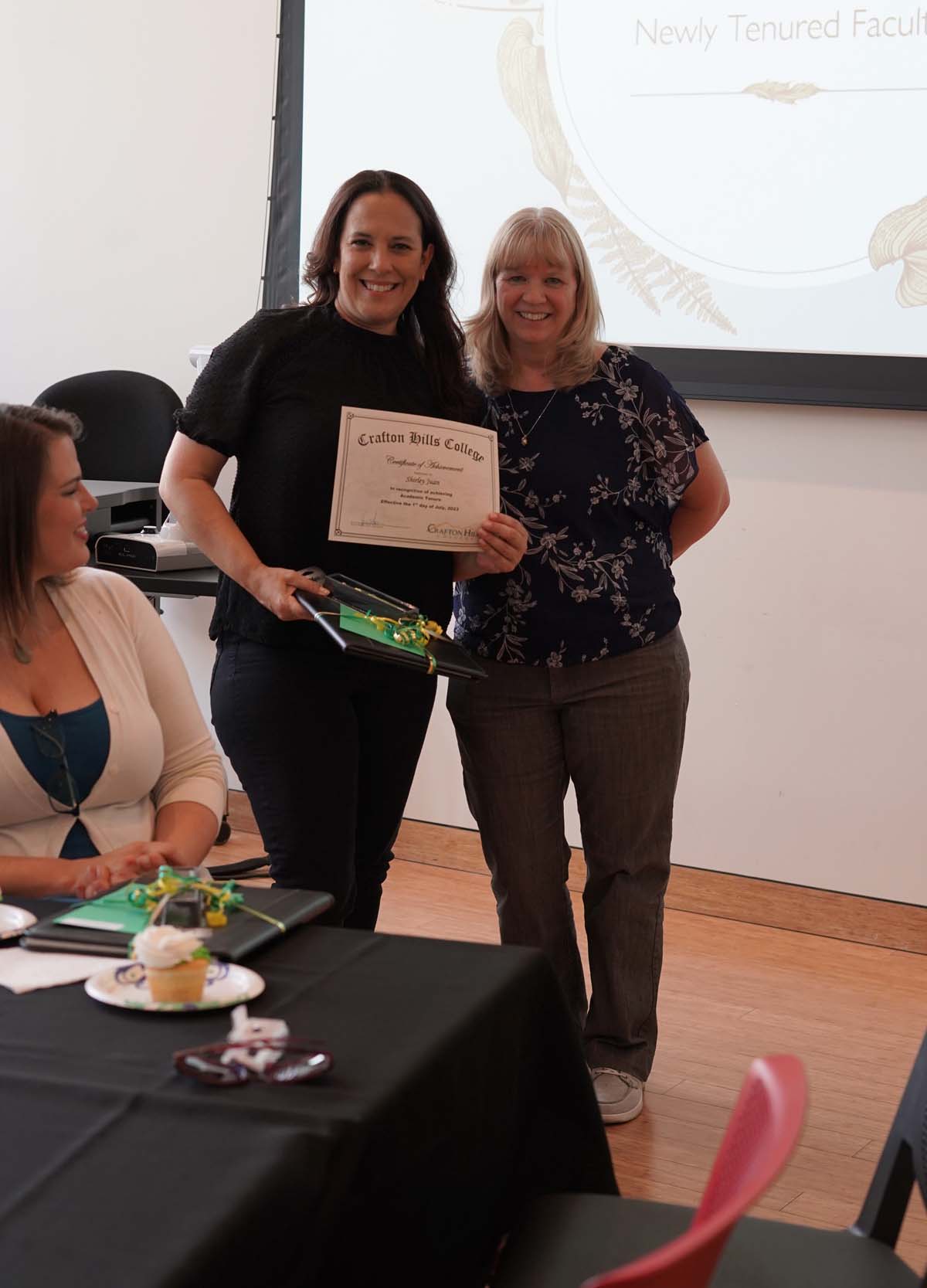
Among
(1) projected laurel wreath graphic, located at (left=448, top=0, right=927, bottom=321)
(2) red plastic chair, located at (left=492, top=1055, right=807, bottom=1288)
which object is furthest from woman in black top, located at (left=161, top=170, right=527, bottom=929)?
(1) projected laurel wreath graphic, located at (left=448, top=0, right=927, bottom=321)

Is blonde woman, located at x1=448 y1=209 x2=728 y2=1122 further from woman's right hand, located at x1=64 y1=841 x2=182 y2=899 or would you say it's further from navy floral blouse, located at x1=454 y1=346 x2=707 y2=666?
woman's right hand, located at x1=64 y1=841 x2=182 y2=899

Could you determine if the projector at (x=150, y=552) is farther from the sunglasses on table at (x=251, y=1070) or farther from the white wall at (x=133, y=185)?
the sunglasses on table at (x=251, y=1070)

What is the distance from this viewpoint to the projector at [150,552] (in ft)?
11.1

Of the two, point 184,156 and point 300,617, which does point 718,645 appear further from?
point 184,156

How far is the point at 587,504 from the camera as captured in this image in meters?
2.25

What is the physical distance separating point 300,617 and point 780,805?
70.4 inches

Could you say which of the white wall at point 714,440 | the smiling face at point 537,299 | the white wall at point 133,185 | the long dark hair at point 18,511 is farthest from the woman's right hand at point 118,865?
the white wall at point 133,185

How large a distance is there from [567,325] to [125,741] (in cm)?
94

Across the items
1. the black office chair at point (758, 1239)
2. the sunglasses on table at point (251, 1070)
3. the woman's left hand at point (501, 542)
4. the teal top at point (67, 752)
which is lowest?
the black office chair at point (758, 1239)

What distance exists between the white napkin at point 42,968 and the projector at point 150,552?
2.07 m

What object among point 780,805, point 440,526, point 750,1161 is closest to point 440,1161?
point 750,1161

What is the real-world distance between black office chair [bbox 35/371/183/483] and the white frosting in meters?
2.72

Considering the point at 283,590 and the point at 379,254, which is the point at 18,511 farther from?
the point at 379,254

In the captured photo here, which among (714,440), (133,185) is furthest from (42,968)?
(133,185)
